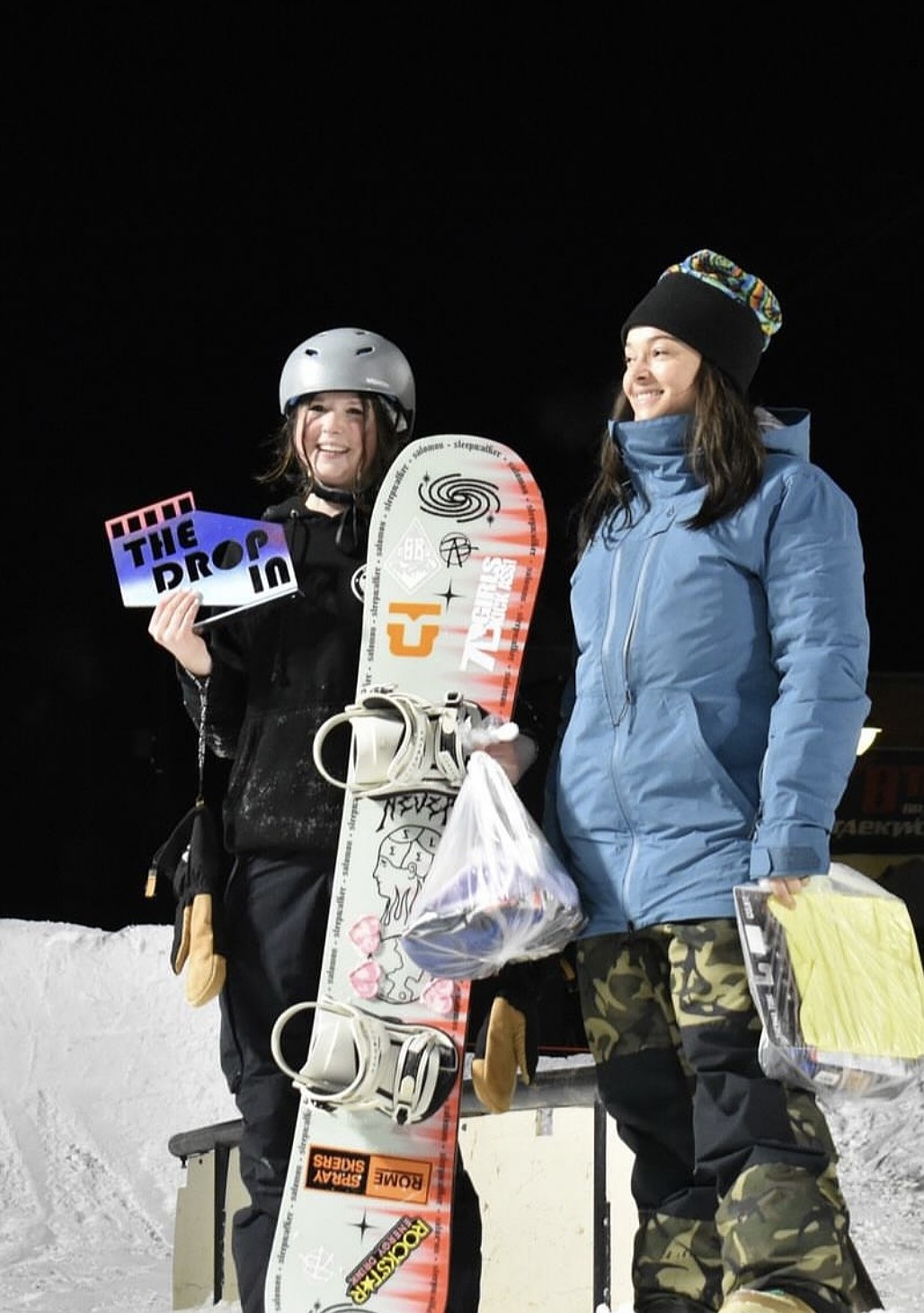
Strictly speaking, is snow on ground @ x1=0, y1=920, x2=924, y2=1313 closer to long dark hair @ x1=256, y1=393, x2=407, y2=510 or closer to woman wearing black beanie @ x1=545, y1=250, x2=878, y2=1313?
long dark hair @ x1=256, y1=393, x2=407, y2=510

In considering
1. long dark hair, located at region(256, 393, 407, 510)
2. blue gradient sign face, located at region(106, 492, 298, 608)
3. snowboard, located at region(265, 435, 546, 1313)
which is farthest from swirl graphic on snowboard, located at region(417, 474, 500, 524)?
blue gradient sign face, located at region(106, 492, 298, 608)

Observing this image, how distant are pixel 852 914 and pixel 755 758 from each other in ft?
0.89

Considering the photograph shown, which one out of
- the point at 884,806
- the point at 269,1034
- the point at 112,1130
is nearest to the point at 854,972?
the point at 269,1034

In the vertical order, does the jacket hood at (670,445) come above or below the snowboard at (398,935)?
above

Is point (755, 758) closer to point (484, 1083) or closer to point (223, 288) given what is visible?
point (484, 1083)

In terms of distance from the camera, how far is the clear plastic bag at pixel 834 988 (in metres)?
2.19

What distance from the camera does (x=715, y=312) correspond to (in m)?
2.58

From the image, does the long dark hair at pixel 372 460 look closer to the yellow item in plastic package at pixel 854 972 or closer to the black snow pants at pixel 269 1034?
the black snow pants at pixel 269 1034

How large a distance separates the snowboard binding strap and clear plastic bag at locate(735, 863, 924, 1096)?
76 centimetres

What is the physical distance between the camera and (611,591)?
254cm

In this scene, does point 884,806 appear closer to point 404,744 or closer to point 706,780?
point 404,744

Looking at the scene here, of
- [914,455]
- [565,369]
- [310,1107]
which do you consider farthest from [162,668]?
[310,1107]

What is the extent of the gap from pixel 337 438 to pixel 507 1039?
3.93 feet

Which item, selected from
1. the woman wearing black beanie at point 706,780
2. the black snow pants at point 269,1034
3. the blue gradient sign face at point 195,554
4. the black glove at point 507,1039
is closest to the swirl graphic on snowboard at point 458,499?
the blue gradient sign face at point 195,554
